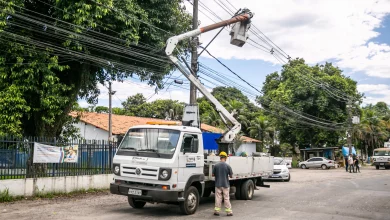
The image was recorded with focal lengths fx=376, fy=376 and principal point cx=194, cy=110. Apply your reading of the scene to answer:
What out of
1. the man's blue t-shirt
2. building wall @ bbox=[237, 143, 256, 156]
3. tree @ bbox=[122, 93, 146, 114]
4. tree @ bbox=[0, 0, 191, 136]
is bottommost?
the man's blue t-shirt

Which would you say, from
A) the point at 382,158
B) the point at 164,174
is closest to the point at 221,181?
the point at 164,174

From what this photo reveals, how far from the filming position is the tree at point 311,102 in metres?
45.7

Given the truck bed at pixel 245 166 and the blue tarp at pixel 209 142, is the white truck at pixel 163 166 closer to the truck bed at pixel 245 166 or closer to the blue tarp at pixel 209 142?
the truck bed at pixel 245 166

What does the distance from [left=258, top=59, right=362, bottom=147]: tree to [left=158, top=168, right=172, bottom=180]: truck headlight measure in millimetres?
35796

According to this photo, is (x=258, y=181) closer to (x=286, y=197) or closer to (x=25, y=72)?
(x=286, y=197)

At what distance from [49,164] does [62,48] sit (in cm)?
469

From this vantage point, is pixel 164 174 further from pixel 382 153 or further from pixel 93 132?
pixel 382 153

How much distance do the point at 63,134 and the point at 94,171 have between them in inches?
263

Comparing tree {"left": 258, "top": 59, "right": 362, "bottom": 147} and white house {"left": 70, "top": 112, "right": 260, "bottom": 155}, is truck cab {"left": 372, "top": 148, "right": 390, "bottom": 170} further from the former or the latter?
white house {"left": 70, "top": 112, "right": 260, "bottom": 155}

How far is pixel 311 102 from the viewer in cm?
4562

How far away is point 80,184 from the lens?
47.7ft

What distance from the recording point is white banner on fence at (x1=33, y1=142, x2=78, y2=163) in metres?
13.3

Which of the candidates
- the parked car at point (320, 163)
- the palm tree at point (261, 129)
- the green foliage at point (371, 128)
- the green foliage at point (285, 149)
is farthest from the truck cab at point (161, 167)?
the green foliage at point (371, 128)

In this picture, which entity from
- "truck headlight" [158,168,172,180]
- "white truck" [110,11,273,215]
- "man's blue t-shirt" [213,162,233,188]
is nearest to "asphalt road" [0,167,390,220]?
"white truck" [110,11,273,215]
